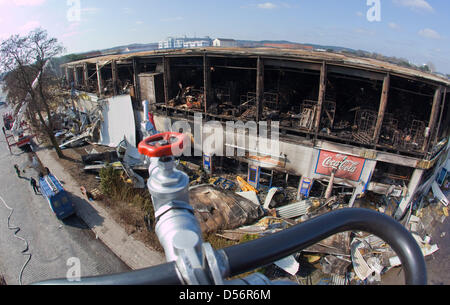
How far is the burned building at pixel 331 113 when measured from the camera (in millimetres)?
15797

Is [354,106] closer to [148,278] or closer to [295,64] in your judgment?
[295,64]

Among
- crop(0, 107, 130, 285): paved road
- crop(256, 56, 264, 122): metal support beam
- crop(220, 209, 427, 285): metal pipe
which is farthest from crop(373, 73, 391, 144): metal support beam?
crop(0, 107, 130, 285): paved road

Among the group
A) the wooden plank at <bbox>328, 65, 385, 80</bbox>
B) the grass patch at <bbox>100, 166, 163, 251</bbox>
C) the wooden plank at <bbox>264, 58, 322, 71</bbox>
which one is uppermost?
the wooden plank at <bbox>264, 58, 322, 71</bbox>

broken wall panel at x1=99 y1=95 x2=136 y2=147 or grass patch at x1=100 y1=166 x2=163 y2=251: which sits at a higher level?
broken wall panel at x1=99 y1=95 x2=136 y2=147

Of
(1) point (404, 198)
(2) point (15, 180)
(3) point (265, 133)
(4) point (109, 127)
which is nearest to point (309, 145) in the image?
(3) point (265, 133)

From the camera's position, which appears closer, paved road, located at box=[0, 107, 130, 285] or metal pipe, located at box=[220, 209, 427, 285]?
metal pipe, located at box=[220, 209, 427, 285]

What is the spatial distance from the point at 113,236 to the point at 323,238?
607 inches

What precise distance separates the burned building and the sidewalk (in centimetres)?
936

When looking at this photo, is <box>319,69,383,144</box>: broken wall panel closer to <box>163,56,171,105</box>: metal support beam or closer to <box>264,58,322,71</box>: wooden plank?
<box>264,58,322,71</box>: wooden plank

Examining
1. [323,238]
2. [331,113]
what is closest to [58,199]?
[323,238]

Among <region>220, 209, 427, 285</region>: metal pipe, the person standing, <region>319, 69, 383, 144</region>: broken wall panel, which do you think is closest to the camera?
<region>220, 209, 427, 285</region>: metal pipe

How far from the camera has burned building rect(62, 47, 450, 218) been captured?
1580cm

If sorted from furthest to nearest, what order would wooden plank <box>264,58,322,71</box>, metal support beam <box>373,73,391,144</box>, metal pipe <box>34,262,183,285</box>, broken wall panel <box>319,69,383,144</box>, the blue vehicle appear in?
broken wall panel <box>319,69,383,144</box> → wooden plank <box>264,58,322,71</box> → the blue vehicle → metal support beam <box>373,73,391,144</box> → metal pipe <box>34,262,183,285</box>
